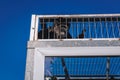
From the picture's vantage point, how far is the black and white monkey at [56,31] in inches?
141

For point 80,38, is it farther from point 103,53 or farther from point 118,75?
point 118,75

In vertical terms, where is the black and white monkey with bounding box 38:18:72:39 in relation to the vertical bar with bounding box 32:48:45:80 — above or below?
above

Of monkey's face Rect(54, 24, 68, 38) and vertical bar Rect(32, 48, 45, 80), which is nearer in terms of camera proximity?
vertical bar Rect(32, 48, 45, 80)

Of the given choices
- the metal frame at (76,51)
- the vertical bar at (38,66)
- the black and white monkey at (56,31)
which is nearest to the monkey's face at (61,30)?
the black and white monkey at (56,31)

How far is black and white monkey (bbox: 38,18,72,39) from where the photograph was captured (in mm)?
3570

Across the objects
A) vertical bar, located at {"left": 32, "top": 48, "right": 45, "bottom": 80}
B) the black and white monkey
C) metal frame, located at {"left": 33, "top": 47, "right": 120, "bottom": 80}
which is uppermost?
the black and white monkey

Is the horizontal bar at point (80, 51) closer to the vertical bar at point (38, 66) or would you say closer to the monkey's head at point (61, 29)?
the vertical bar at point (38, 66)

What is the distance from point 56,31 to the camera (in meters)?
3.58

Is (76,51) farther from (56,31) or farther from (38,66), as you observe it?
(38,66)

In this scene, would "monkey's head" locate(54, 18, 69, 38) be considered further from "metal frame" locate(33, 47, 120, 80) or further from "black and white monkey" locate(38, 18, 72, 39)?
"metal frame" locate(33, 47, 120, 80)

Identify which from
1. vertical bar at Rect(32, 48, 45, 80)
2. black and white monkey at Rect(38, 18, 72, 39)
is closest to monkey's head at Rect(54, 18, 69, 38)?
black and white monkey at Rect(38, 18, 72, 39)

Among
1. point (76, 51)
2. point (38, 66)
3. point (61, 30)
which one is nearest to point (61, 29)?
point (61, 30)

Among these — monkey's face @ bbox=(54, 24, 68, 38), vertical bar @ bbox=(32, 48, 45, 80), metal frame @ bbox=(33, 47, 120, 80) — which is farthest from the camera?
monkey's face @ bbox=(54, 24, 68, 38)

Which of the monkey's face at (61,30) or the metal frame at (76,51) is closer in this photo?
the metal frame at (76,51)
